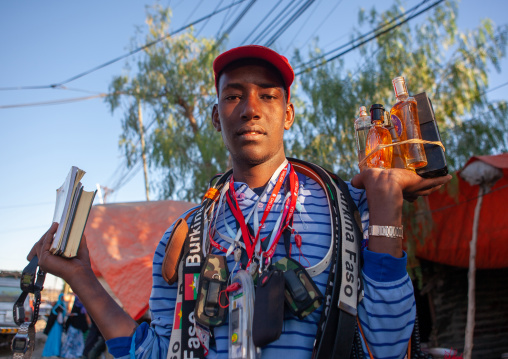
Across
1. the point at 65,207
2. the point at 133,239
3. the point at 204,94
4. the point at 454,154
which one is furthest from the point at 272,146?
the point at 204,94

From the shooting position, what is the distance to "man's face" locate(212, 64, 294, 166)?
1603 mm

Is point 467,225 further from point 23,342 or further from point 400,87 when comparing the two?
point 23,342

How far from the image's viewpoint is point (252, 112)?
1585 millimetres

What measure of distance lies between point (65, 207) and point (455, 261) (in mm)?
6556

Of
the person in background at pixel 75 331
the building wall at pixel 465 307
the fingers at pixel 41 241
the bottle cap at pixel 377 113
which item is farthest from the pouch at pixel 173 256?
the person in background at pixel 75 331

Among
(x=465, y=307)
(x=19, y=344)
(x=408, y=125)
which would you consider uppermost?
(x=408, y=125)

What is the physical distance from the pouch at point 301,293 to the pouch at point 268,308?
0.04 metres

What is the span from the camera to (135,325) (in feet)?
4.90

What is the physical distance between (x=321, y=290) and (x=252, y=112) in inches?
28.8

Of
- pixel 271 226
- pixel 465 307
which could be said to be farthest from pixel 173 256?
pixel 465 307

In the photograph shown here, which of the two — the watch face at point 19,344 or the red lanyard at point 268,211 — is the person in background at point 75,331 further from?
the red lanyard at point 268,211

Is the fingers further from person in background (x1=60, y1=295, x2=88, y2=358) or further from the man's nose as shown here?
person in background (x1=60, y1=295, x2=88, y2=358)

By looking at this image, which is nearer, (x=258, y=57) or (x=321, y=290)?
(x=321, y=290)

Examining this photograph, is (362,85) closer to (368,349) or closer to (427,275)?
(427,275)
